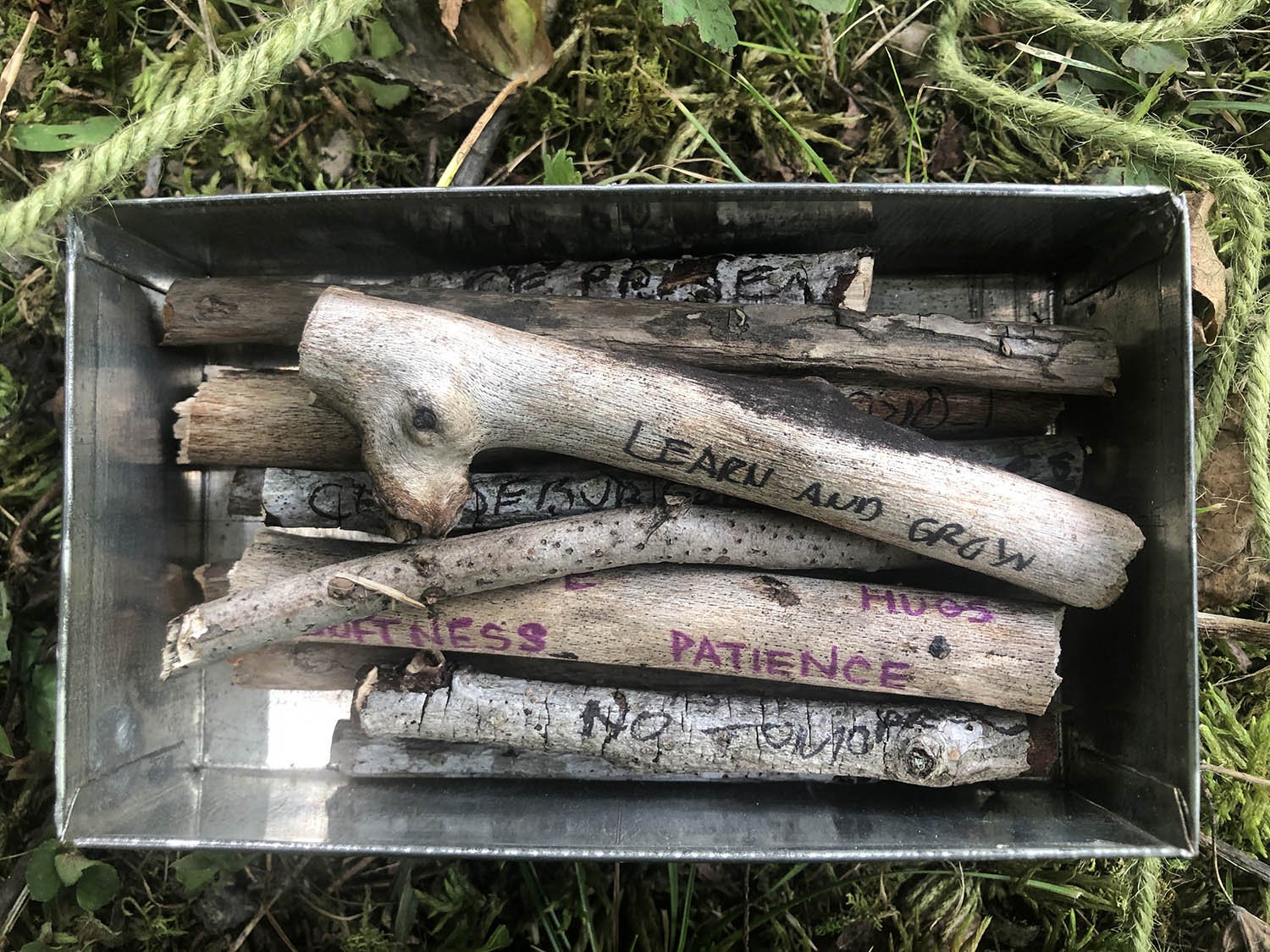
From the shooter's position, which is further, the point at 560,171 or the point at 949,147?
the point at 949,147

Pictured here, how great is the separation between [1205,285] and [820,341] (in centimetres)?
73

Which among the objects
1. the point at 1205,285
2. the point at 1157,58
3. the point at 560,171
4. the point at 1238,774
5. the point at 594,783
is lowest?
the point at 594,783

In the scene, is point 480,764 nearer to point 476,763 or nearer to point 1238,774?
point 476,763

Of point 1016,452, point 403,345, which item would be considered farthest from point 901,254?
point 403,345

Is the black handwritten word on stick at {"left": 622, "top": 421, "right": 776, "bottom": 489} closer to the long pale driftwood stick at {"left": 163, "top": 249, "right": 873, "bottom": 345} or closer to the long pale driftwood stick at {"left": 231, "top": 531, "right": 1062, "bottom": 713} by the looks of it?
the long pale driftwood stick at {"left": 231, "top": 531, "right": 1062, "bottom": 713}

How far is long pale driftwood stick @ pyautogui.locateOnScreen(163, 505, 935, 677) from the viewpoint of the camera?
1326 millimetres

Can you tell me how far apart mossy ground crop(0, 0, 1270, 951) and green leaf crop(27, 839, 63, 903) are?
9cm

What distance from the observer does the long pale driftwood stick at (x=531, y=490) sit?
145 centimetres

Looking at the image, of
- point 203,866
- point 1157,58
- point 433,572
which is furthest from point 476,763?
point 1157,58

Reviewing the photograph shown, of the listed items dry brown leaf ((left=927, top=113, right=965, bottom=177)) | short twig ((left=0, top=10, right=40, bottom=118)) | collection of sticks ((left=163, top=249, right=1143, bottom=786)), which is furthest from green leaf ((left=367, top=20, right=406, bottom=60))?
dry brown leaf ((left=927, top=113, right=965, bottom=177))

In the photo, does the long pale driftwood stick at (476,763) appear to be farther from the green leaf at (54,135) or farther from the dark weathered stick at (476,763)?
the green leaf at (54,135)

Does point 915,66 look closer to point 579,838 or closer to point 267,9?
point 267,9

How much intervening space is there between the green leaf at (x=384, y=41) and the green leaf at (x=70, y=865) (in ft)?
5.52

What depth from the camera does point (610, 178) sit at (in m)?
1.77
